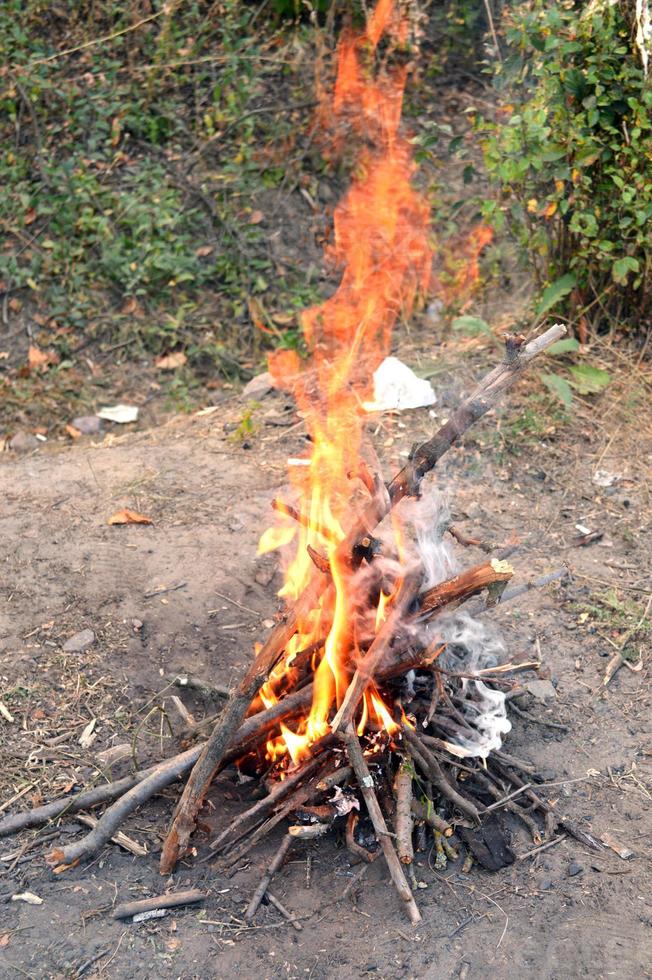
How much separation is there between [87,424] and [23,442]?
0.44 metres

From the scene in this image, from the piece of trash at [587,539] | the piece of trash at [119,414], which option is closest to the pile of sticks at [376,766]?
the piece of trash at [587,539]

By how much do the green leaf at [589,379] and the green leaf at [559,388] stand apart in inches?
2.8

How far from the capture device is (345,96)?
807 cm

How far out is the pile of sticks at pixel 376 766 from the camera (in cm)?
294

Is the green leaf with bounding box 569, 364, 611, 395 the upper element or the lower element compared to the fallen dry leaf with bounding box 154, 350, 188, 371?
upper

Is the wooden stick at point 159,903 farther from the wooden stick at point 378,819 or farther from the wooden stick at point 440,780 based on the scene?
the wooden stick at point 440,780

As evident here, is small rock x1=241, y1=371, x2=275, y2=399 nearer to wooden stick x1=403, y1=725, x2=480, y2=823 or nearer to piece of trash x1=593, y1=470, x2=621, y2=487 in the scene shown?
piece of trash x1=593, y1=470, x2=621, y2=487

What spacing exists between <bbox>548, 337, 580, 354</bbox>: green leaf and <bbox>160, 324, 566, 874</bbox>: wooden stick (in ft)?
7.93

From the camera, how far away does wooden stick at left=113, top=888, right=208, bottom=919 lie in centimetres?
278

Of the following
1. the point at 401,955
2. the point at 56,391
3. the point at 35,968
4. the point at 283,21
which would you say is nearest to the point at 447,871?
the point at 401,955

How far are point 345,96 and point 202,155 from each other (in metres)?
1.31

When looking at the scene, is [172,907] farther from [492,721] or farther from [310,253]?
[310,253]

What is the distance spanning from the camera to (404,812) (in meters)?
2.95

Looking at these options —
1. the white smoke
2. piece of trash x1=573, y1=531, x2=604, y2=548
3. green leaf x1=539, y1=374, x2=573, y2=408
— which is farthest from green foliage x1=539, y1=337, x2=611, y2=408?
the white smoke
